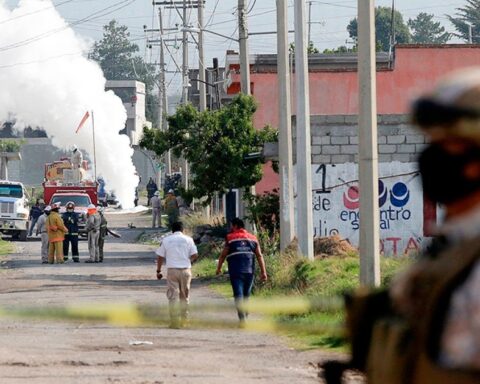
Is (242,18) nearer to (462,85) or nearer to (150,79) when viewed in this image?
(462,85)

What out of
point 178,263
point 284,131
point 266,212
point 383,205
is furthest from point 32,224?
point 178,263

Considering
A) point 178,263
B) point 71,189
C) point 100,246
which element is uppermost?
point 71,189

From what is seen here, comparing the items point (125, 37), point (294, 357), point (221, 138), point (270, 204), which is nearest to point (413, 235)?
point (270, 204)

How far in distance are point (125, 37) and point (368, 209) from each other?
173 m

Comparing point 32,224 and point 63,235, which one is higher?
point 32,224

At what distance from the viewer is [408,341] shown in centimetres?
316

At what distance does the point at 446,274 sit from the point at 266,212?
3006cm

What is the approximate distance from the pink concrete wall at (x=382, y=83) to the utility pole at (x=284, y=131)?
15.4m

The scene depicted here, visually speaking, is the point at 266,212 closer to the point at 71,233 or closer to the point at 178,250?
the point at 71,233

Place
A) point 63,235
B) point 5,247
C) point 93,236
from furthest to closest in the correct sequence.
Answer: point 5,247 → point 93,236 → point 63,235

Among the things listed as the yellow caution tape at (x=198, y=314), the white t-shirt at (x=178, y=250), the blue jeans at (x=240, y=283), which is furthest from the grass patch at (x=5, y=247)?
the blue jeans at (x=240, y=283)

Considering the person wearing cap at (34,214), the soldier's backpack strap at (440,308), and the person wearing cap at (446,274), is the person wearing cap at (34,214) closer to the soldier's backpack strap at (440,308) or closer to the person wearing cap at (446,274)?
the person wearing cap at (446,274)

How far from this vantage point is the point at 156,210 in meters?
57.5

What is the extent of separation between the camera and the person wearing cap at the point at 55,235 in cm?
3672
